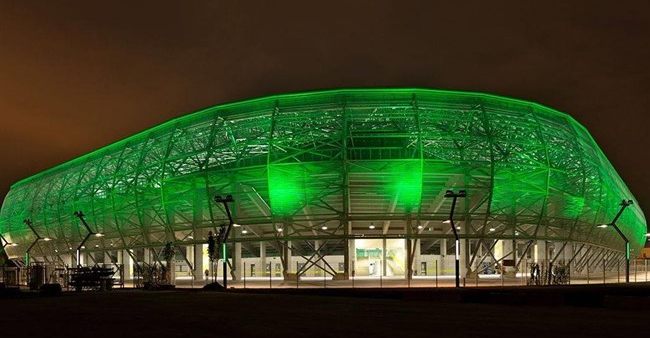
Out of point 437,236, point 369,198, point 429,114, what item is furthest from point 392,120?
point 437,236

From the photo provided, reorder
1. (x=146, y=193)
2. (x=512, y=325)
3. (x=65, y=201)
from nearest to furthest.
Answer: (x=512, y=325)
(x=146, y=193)
(x=65, y=201)

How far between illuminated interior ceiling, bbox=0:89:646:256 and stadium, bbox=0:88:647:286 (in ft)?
0.37

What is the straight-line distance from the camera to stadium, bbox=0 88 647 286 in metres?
48.6

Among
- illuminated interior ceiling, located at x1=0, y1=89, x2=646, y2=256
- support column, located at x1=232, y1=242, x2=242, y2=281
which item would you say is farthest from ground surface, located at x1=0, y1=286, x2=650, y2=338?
support column, located at x1=232, y1=242, x2=242, y2=281

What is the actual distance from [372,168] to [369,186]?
169 centimetres

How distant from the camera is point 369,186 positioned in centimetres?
4916

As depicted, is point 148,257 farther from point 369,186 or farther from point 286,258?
point 369,186

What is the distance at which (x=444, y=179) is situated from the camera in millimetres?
49625

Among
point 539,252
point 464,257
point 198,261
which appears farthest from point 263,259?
point 539,252

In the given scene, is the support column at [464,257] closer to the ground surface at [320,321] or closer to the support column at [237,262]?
the support column at [237,262]

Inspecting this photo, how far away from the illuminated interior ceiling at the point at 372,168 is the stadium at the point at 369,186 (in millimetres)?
112

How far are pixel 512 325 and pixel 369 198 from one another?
36.1 metres

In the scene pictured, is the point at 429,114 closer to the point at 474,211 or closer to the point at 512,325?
the point at 474,211

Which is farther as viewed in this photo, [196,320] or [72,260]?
[72,260]
